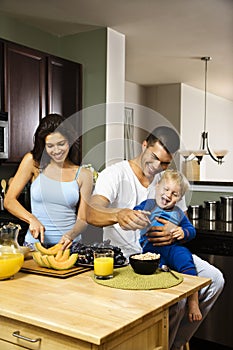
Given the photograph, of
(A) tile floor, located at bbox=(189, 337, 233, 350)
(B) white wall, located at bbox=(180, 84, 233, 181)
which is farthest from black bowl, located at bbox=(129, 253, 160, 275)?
(B) white wall, located at bbox=(180, 84, 233, 181)

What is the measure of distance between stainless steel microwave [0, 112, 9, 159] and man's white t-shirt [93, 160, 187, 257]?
136 cm

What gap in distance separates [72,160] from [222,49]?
9.90ft

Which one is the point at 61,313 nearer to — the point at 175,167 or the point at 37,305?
the point at 37,305

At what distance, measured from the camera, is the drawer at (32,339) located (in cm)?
126

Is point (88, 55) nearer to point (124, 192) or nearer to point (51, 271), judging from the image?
point (124, 192)

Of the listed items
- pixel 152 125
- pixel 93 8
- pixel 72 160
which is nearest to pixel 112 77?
pixel 93 8

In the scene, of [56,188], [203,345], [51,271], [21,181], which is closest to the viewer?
[51,271]

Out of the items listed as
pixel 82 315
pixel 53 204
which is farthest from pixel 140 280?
pixel 53 204

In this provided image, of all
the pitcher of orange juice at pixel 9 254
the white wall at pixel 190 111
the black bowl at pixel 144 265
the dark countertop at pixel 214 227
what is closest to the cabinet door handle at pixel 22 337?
the pitcher of orange juice at pixel 9 254

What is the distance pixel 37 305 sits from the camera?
54.9 inches

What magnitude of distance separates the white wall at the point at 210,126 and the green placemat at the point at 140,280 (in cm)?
552

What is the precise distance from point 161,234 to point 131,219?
0.70 feet

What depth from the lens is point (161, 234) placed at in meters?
2.20

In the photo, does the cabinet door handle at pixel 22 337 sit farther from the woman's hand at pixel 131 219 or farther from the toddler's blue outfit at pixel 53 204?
the toddler's blue outfit at pixel 53 204
